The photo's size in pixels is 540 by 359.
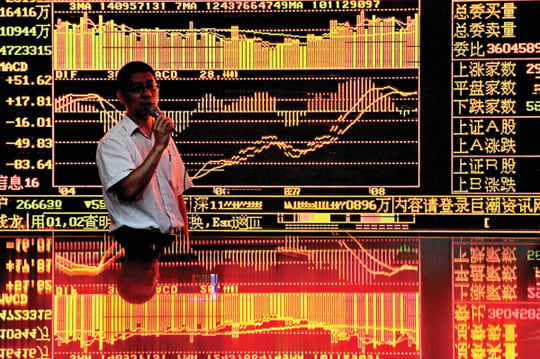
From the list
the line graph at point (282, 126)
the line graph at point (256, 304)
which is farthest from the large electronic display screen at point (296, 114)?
the line graph at point (256, 304)

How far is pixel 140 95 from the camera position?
11.5 ft

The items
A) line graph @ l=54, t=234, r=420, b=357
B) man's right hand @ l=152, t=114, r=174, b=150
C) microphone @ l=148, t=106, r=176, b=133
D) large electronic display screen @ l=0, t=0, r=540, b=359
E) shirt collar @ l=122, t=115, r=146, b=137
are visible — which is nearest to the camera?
line graph @ l=54, t=234, r=420, b=357

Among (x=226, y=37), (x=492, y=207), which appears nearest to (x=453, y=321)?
(x=492, y=207)

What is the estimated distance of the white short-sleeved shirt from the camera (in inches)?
133

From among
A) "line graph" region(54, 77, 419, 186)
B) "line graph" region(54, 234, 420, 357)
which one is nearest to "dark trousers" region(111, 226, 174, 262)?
"line graph" region(54, 234, 420, 357)

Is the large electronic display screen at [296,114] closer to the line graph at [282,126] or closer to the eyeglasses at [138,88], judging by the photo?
the line graph at [282,126]

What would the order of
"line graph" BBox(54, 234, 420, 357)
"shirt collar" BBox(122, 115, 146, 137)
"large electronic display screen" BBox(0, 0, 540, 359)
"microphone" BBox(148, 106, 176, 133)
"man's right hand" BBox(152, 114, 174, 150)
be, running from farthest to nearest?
"large electronic display screen" BBox(0, 0, 540, 359), "shirt collar" BBox(122, 115, 146, 137), "microphone" BBox(148, 106, 176, 133), "man's right hand" BBox(152, 114, 174, 150), "line graph" BBox(54, 234, 420, 357)

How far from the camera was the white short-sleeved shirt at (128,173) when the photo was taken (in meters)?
3.37

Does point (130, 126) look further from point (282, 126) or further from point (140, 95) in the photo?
point (282, 126)

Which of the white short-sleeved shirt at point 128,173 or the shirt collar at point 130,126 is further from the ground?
the shirt collar at point 130,126

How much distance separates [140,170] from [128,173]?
80mm

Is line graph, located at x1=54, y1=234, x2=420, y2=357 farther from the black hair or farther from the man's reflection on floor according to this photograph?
the black hair

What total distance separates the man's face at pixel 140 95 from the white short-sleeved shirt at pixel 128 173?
0.05 meters

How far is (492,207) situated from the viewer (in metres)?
5.82
